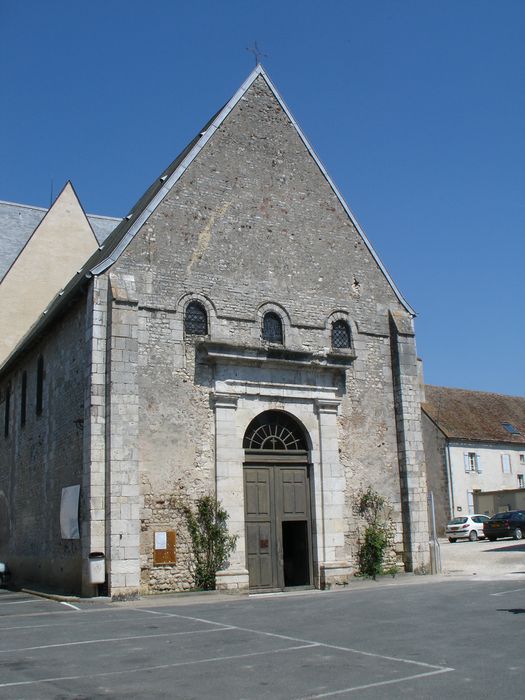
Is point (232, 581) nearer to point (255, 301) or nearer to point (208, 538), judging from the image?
point (208, 538)

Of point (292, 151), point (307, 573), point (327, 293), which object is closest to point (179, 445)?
point (307, 573)

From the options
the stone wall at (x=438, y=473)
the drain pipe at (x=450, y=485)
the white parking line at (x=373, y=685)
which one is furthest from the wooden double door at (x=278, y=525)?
the drain pipe at (x=450, y=485)

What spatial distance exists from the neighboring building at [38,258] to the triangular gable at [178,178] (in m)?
9.73

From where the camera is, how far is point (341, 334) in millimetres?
19172

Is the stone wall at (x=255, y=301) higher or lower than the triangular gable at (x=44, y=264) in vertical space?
lower

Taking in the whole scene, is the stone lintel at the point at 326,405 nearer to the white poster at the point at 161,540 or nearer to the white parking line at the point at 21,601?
the white poster at the point at 161,540

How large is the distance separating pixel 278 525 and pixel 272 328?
14.7ft

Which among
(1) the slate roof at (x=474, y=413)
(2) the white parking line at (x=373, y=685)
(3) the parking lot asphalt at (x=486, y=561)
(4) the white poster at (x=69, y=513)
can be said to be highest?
(1) the slate roof at (x=474, y=413)

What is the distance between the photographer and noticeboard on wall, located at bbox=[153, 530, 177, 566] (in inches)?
608

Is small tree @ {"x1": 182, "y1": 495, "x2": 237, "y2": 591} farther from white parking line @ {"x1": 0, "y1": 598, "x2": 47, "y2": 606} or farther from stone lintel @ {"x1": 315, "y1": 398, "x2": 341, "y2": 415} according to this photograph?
stone lintel @ {"x1": 315, "y1": 398, "x2": 341, "y2": 415}

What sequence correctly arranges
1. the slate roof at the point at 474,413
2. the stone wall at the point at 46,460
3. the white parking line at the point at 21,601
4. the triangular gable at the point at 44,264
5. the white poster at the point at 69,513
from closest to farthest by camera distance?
1. the white parking line at the point at 21,601
2. the white poster at the point at 69,513
3. the stone wall at the point at 46,460
4. the triangular gable at the point at 44,264
5. the slate roof at the point at 474,413

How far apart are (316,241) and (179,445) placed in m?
6.35

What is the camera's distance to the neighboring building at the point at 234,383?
51.4ft

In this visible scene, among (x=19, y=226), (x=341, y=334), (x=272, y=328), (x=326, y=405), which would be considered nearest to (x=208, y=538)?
(x=326, y=405)
